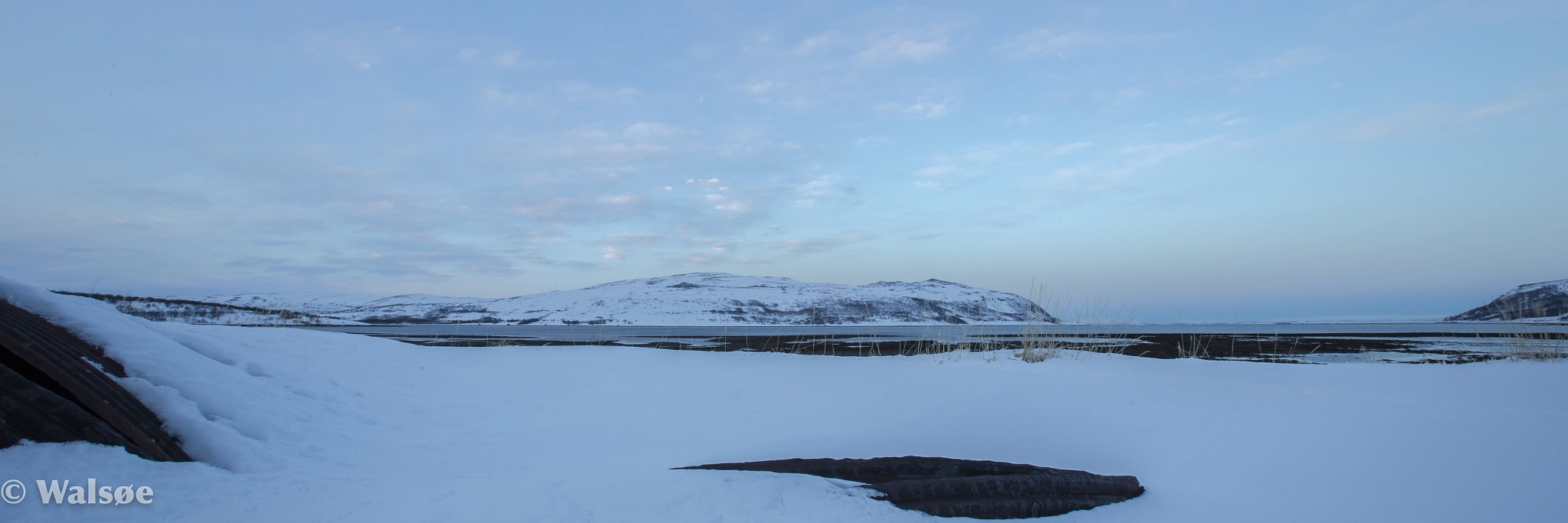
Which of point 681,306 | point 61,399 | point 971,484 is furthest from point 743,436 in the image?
point 681,306

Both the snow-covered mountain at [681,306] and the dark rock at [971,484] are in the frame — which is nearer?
the dark rock at [971,484]

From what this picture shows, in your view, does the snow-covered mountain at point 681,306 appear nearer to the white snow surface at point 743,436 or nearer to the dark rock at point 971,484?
the white snow surface at point 743,436

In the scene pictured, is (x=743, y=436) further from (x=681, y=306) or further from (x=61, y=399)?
(x=681, y=306)

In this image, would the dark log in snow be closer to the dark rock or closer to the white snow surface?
the white snow surface

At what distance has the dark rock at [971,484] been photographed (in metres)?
2.69

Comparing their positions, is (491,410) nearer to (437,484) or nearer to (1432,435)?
(437,484)

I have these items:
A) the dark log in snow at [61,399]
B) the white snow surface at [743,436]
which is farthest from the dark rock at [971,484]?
the dark log in snow at [61,399]

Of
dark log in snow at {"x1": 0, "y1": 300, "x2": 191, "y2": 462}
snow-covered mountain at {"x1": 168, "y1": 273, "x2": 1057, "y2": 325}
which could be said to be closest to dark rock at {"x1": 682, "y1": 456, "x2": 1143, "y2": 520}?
dark log in snow at {"x1": 0, "y1": 300, "x2": 191, "y2": 462}

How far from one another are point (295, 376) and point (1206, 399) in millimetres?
6861

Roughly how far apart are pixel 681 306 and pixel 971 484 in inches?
2166

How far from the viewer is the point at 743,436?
13.2 feet

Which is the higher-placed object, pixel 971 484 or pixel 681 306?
pixel 681 306

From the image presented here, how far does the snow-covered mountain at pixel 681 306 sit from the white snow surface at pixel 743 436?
38545 millimetres

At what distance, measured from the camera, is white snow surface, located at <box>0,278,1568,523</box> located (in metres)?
2.36
